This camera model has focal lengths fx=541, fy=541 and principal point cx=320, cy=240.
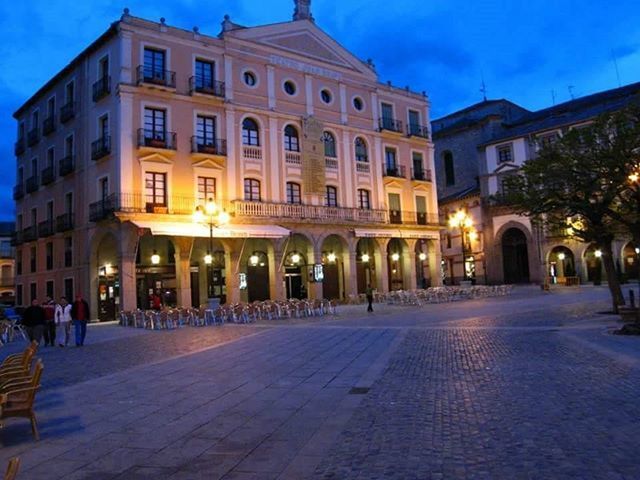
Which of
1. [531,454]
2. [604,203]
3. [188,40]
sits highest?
[188,40]

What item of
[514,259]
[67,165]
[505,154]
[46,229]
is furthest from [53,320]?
[505,154]

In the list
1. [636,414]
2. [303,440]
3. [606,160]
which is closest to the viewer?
[303,440]

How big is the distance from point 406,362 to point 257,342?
18.2 ft

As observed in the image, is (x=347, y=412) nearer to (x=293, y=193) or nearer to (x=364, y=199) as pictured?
(x=293, y=193)

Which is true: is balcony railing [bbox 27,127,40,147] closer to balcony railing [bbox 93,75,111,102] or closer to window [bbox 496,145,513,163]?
balcony railing [bbox 93,75,111,102]

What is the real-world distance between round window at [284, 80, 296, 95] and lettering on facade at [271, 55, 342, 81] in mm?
987

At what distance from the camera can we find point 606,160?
14414mm

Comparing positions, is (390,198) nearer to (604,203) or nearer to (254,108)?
(254,108)

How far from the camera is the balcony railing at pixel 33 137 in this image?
1383 inches

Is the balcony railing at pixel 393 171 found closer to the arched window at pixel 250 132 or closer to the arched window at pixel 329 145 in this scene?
the arched window at pixel 329 145

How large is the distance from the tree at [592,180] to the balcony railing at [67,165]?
23841 mm

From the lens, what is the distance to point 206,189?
2980cm

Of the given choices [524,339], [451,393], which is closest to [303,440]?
[451,393]

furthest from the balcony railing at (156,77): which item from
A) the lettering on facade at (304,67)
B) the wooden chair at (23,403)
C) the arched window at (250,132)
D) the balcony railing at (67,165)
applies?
the wooden chair at (23,403)
